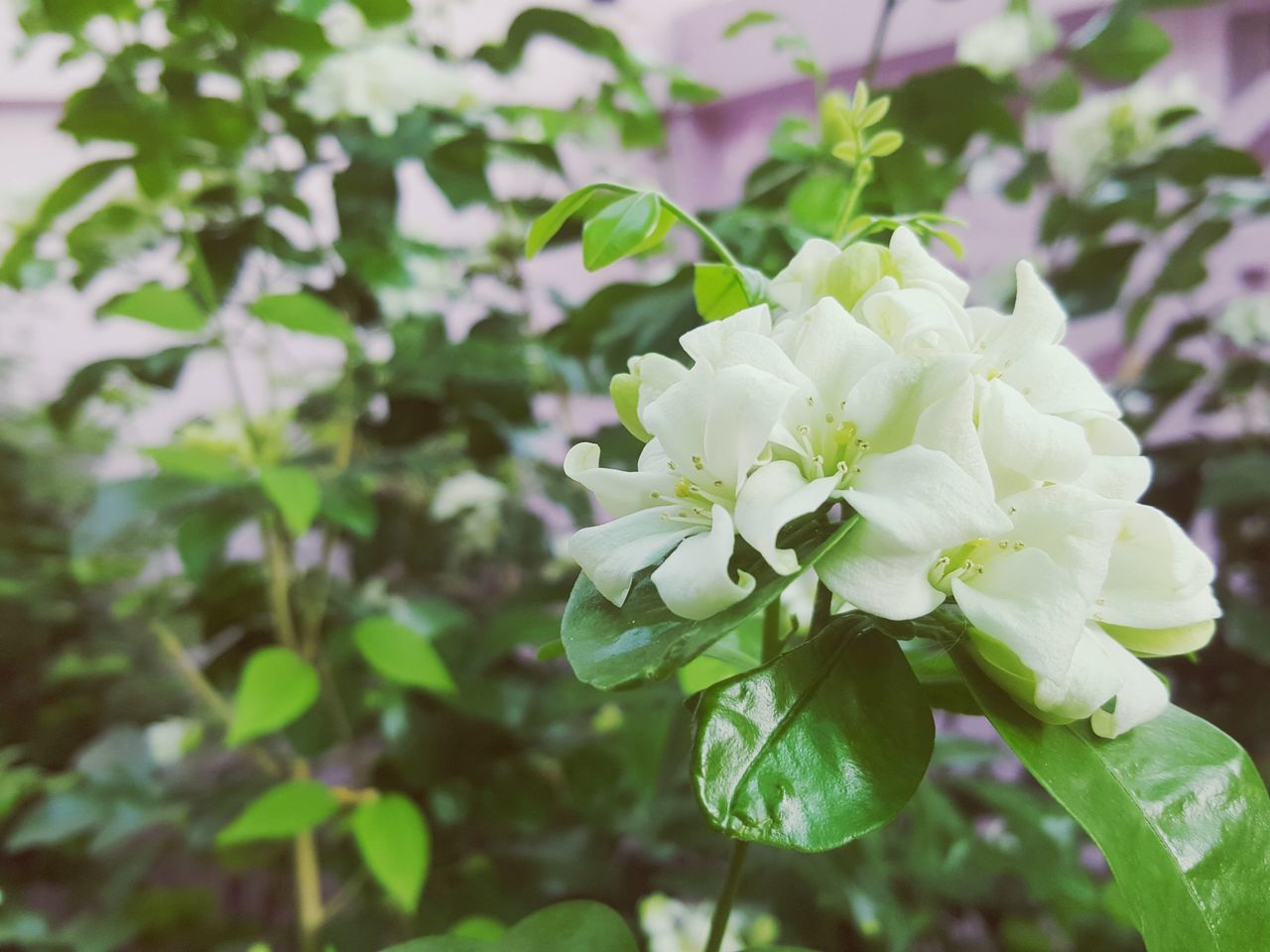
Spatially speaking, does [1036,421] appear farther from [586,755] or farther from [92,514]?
[586,755]

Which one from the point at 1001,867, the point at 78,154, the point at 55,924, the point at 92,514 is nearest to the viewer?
the point at 92,514

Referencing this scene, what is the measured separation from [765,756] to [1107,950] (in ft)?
3.42

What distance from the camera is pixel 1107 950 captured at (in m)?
0.97

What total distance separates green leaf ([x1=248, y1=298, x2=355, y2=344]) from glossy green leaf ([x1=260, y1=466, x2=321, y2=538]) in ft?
0.38

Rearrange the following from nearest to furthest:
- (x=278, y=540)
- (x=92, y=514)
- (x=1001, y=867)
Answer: (x=92, y=514) → (x=1001, y=867) → (x=278, y=540)

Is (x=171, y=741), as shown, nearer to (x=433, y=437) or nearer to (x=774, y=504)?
(x=433, y=437)

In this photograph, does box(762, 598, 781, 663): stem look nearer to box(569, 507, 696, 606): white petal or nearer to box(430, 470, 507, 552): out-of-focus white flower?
box(569, 507, 696, 606): white petal

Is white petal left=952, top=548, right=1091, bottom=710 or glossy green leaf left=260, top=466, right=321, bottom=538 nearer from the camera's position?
white petal left=952, top=548, right=1091, bottom=710

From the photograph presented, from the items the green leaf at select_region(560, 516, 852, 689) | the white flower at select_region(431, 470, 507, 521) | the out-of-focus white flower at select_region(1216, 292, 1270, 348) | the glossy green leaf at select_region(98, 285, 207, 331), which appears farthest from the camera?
the white flower at select_region(431, 470, 507, 521)

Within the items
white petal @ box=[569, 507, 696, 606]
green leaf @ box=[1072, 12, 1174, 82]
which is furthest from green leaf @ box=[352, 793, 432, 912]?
green leaf @ box=[1072, 12, 1174, 82]

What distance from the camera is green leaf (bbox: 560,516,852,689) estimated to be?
21 cm

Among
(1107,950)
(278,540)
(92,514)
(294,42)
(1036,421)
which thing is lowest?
(1107,950)

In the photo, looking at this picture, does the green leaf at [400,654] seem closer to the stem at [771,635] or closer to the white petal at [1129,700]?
the stem at [771,635]

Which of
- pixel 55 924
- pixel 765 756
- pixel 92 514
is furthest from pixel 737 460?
pixel 55 924
